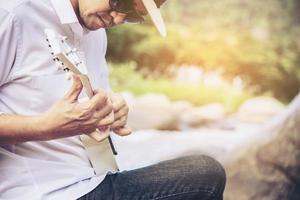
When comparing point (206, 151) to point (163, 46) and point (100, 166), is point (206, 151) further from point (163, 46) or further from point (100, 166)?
point (100, 166)

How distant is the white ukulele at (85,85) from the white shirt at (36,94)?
0.02 meters

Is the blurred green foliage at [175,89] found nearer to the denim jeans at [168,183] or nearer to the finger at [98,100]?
the denim jeans at [168,183]

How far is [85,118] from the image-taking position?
4.76ft

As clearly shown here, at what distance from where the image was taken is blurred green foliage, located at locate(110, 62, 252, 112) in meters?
2.85

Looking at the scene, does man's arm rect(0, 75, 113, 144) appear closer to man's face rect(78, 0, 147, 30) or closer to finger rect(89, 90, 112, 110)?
finger rect(89, 90, 112, 110)

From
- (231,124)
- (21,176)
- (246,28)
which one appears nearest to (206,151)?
(231,124)

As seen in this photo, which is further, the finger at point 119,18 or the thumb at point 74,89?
the finger at point 119,18

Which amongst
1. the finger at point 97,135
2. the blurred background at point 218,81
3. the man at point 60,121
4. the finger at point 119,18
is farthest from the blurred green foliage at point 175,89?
the finger at point 97,135

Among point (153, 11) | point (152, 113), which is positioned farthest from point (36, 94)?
point (152, 113)

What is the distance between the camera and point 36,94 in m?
1.56

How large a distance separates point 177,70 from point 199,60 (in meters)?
0.11

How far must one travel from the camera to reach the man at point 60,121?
1.47 meters

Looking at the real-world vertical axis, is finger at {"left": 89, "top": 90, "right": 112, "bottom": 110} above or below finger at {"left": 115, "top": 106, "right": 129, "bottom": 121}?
above

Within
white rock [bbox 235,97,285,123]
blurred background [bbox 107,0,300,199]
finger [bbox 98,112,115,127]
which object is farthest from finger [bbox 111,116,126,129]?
white rock [bbox 235,97,285,123]
